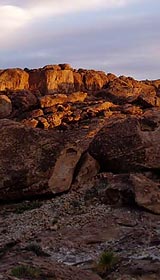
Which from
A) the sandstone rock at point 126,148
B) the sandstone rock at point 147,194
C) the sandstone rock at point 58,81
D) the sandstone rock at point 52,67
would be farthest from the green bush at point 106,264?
the sandstone rock at point 52,67

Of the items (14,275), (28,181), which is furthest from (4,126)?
(14,275)

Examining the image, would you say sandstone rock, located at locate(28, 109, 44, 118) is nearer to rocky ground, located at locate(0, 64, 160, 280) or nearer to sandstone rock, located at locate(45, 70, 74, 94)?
rocky ground, located at locate(0, 64, 160, 280)

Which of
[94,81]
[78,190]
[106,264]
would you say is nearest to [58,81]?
[94,81]

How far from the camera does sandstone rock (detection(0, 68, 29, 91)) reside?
4844 centimetres

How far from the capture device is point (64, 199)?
28.4 m

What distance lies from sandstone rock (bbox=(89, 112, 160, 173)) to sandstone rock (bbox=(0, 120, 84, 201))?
4.46 ft

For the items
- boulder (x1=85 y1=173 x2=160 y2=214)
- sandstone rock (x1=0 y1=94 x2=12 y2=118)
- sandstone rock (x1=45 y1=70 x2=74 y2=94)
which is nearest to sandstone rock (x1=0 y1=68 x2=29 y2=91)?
sandstone rock (x1=45 y1=70 x2=74 y2=94)

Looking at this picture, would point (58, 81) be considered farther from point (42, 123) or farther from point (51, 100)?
point (42, 123)

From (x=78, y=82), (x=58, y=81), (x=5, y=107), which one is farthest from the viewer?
(x=78, y=82)

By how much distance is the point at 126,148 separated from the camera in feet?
98.6

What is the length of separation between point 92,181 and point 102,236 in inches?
310

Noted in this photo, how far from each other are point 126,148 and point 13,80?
70.5ft

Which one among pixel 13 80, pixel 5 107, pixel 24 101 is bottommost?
pixel 5 107

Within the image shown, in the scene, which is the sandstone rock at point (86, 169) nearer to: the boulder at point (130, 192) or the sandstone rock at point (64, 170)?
the sandstone rock at point (64, 170)
